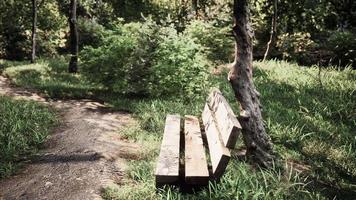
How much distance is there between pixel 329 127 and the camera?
7.77 metres

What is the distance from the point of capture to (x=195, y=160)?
15.2 ft

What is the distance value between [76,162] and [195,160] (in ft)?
6.82

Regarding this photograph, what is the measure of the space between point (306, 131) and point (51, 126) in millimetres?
4846

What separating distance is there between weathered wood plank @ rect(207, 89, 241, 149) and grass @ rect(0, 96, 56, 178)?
294cm

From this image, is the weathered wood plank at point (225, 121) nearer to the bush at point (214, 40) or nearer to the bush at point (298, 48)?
the bush at point (214, 40)

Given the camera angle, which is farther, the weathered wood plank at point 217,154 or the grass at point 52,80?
the grass at point 52,80

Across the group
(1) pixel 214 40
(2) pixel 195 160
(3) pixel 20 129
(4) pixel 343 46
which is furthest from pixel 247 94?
(1) pixel 214 40

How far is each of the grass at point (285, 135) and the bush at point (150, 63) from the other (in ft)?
1.48

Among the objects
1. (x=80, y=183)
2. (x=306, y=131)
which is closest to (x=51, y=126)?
(x=80, y=183)

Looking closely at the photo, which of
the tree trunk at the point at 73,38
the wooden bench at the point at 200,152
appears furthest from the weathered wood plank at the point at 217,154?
the tree trunk at the point at 73,38

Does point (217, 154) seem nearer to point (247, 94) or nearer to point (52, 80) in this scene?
point (247, 94)

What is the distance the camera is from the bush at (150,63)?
10242mm

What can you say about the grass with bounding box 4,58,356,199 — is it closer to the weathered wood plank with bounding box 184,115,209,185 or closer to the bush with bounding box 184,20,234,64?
the weathered wood plank with bounding box 184,115,209,185

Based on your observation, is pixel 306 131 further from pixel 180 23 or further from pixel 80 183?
pixel 180 23
